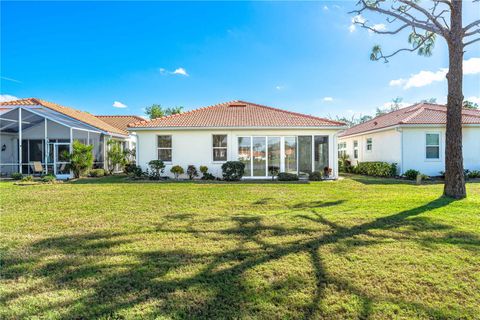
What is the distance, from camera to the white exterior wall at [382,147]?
18656 mm

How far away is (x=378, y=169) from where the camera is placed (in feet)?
63.7

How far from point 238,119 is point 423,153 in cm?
1227

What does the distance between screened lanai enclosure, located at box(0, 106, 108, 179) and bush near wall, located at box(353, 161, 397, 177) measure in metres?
20.5

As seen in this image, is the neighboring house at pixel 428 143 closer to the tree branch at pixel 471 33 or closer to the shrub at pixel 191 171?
the tree branch at pixel 471 33

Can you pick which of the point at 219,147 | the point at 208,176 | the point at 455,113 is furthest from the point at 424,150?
the point at 208,176

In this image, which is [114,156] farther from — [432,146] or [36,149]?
[432,146]

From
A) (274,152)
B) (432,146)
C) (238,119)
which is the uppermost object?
(238,119)

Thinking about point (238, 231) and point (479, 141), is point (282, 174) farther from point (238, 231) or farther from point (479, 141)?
point (479, 141)

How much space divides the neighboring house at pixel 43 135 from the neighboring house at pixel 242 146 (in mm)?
6319

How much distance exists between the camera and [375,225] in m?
6.46

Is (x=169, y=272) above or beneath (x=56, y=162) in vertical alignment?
beneath

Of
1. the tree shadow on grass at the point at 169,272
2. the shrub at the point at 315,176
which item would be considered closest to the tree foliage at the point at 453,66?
the tree shadow on grass at the point at 169,272

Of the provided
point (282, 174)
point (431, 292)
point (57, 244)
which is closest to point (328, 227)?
point (431, 292)

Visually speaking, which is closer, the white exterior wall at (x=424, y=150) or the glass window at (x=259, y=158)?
the glass window at (x=259, y=158)
